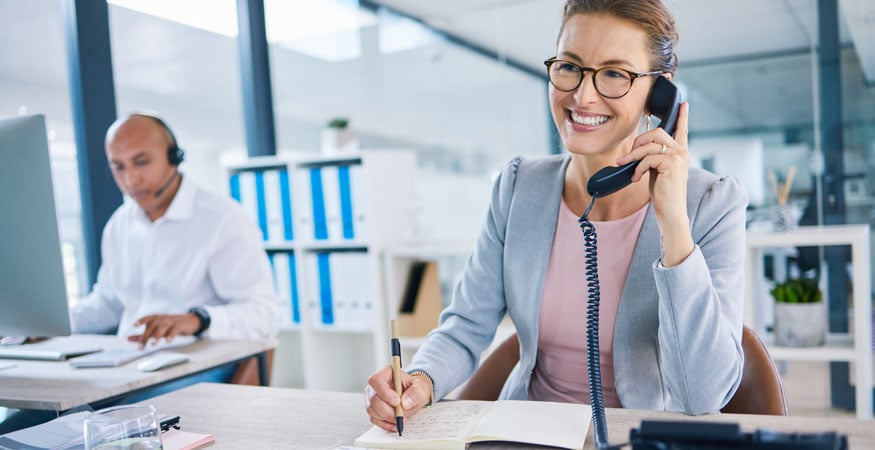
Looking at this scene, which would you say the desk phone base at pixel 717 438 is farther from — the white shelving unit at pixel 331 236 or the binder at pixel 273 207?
the binder at pixel 273 207

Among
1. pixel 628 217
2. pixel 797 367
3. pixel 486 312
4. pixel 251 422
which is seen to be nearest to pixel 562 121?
pixel 628 217

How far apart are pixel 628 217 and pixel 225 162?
2665mm

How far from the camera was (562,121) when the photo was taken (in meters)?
1.38

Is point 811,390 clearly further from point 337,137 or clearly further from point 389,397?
point 389,397

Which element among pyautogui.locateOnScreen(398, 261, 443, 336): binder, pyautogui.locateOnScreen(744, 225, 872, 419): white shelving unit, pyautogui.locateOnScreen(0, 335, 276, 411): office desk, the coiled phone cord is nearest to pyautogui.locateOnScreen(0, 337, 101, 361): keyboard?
pyautogui.locateOnScreen(0, 335, 276, 411): office desk

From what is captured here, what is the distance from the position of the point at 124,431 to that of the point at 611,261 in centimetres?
91

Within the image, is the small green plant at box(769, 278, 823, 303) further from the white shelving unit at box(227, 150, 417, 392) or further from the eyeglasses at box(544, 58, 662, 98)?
the eyeglasses at box(544, 58, 662, 98)

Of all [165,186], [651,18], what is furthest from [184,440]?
[165,186]

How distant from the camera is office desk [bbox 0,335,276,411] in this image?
1366 millimetres

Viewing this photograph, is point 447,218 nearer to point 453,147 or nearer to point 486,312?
point 453,147

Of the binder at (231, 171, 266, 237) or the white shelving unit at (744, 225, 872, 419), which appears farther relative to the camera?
the binder at (231, 171, 266, 237)

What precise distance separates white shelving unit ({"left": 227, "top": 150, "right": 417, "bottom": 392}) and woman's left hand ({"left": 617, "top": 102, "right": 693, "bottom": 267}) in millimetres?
2189

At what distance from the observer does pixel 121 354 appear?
5.52 feet

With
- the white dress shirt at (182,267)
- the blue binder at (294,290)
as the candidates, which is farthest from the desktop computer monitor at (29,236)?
the blue binder at (294,290)
